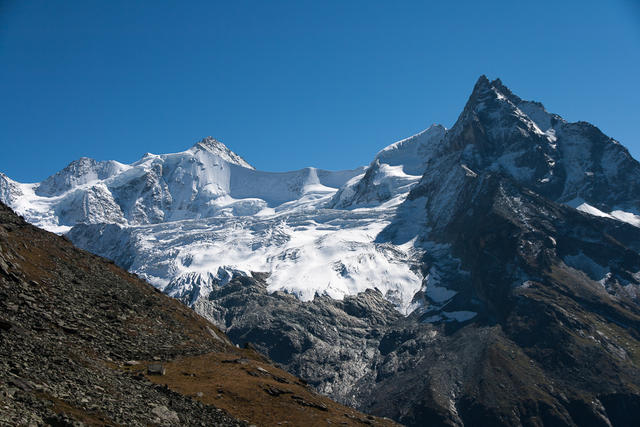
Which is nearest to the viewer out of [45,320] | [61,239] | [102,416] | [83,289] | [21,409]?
[21,409]

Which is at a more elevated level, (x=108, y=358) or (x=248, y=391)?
(x=108, y=358)

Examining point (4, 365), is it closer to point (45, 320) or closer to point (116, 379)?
point (116, 379)

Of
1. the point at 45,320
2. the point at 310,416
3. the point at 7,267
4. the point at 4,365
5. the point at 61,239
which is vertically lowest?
the point at 310,416

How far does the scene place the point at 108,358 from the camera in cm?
7850

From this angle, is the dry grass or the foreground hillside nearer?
the foreground hillside

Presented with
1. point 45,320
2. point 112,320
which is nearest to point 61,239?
point 112,320

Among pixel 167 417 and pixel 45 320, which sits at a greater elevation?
pixel 45 320

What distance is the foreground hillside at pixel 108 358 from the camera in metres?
55.4

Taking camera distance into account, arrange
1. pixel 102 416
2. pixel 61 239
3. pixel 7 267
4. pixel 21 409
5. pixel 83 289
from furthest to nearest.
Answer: pixel 61 239
pixel 83 289
pixel 7 267
pixel 102 416
pixel 21 409

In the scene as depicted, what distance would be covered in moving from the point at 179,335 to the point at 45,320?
29.6 metres

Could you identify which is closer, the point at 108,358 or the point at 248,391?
the point at 108,358

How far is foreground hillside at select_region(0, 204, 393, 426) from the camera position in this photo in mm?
55438

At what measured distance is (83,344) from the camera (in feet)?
254

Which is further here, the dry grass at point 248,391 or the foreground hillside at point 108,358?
the dry grass at point 248,391
